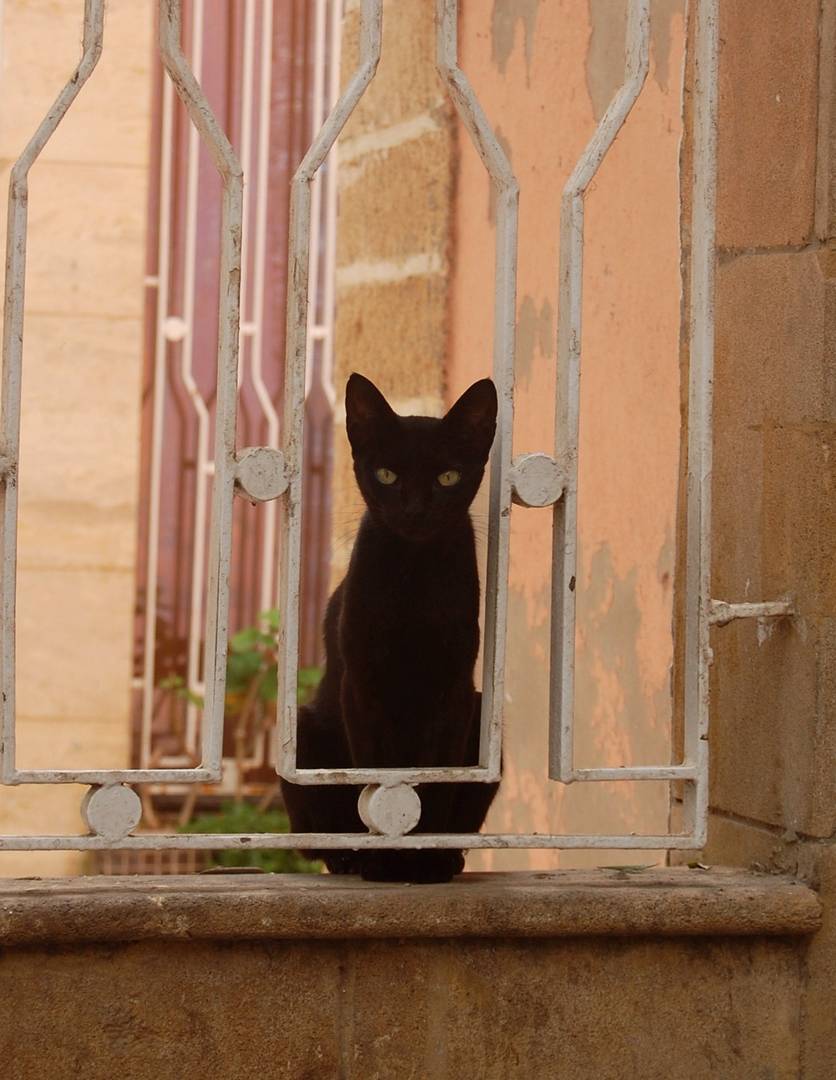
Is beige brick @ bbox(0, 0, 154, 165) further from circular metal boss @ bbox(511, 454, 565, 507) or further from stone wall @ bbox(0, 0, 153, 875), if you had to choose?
circular metal boss @ bbox(511, 454, 565, 507)

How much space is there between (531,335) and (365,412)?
124 cm

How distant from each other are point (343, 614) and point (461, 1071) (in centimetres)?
69

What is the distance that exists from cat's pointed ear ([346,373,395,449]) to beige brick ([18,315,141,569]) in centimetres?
425

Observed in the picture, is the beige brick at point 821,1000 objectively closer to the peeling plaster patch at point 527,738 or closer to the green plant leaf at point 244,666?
the peeling plaster patch at point 527,738

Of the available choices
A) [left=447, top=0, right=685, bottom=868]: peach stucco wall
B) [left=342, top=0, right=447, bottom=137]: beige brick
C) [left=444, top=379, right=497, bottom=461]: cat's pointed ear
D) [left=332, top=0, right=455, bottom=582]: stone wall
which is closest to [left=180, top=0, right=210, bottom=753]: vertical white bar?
[left=332, top=0, right=455, bottom=582]: stone wall

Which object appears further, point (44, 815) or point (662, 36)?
point (44, 815)

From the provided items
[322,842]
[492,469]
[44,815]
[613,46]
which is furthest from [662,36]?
[44,815]

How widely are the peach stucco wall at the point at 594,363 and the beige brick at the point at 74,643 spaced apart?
308cm

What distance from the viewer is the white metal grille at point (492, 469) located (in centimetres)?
200

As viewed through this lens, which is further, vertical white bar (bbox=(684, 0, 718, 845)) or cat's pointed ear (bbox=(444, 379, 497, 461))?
cat's pointed ear (bbox=(444, 379, 497, 461))

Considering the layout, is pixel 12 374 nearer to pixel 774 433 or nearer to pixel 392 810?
pixel 392 810

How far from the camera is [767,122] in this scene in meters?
2.32

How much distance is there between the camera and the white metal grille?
2002mm

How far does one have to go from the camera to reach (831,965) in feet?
7.26
